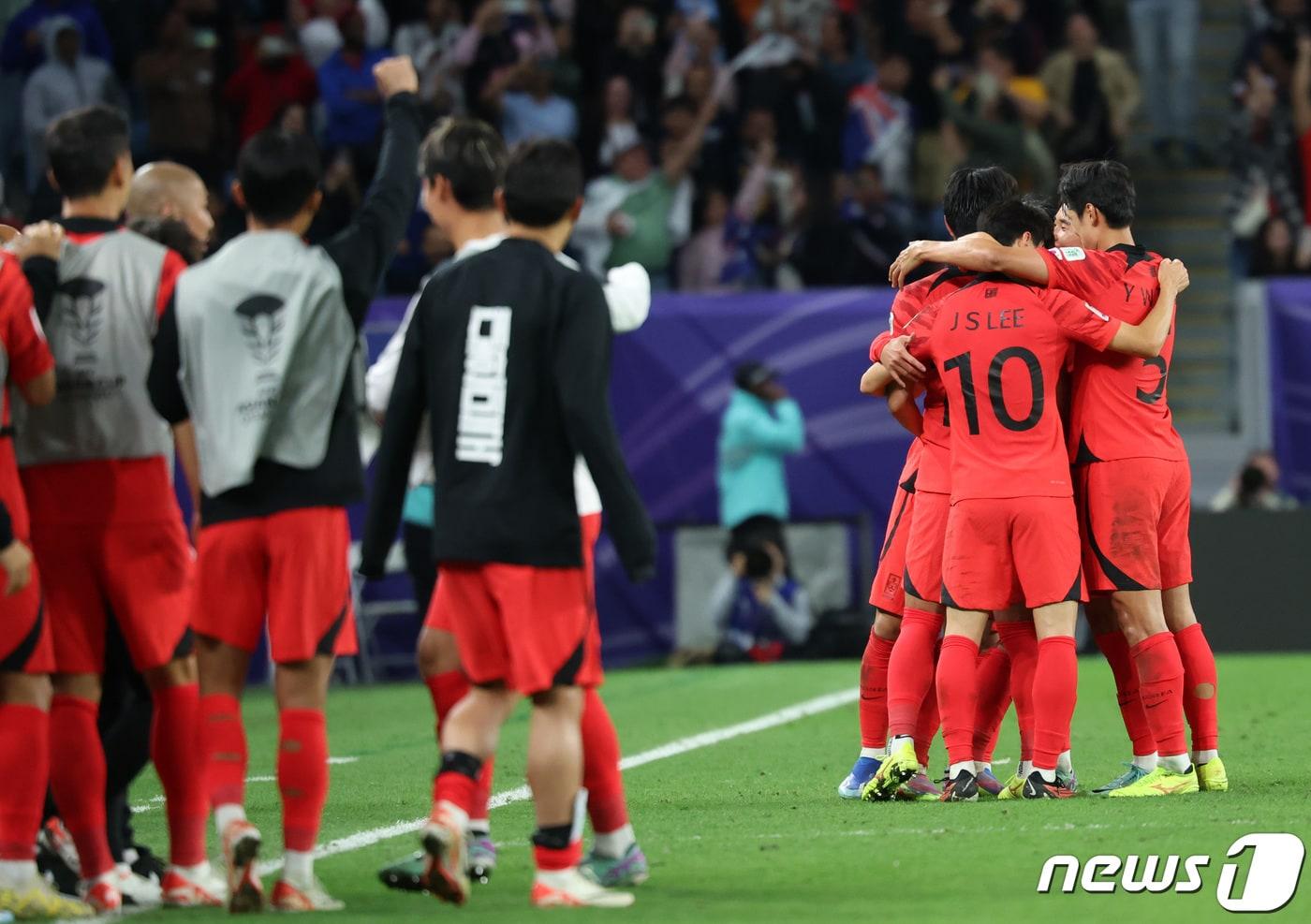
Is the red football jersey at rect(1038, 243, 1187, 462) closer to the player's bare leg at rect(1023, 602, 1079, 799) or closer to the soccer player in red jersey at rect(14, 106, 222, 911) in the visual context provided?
the player's bare leg at rect(1023, 602, 1079, 799)

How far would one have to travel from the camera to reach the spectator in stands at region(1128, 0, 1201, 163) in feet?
64.1

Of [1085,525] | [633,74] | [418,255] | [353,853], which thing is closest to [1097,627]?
[1085,525]

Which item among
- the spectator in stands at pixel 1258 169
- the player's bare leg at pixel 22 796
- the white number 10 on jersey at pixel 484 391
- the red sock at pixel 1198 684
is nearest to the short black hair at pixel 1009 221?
the red sock at pixel 1198 684

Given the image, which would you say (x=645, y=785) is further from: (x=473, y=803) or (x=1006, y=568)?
(x=473, y=803)

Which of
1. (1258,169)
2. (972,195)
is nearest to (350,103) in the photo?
(1258,169)

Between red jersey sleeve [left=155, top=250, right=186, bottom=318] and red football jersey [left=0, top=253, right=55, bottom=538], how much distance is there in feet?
1.09

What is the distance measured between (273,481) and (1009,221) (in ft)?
9.92

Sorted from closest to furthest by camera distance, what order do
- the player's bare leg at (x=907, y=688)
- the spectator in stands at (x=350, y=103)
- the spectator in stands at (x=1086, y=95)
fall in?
1. the player's bare leg at (x=907, y=688)
2. the spectator in stands at (x=350, y=103)
3. the spectator in stands at (x=1086, y=95)

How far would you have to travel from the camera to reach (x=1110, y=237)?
771cm

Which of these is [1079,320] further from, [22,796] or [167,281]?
[22,796]

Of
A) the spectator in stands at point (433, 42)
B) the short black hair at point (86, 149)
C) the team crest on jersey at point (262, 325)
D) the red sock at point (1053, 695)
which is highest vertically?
the spectator in stands at point (433, 42)

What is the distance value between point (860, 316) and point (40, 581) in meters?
11.5

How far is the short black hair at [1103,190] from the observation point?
7.66 m

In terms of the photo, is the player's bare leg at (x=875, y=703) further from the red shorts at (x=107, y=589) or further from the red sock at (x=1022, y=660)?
the red shorts at (x=107, y=589)
